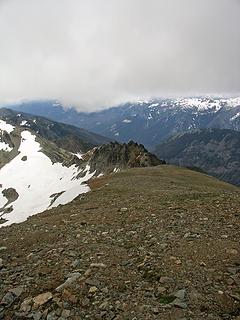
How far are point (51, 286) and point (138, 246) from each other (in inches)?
165

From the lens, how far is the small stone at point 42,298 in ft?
45.5

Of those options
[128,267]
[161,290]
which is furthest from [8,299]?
[161,290]

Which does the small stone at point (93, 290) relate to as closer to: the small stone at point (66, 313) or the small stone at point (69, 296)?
the small stone at point (69, 296)

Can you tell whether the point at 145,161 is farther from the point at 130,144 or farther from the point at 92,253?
the point at 92,253

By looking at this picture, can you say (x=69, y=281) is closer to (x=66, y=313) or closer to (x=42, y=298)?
(x=42, y=298)

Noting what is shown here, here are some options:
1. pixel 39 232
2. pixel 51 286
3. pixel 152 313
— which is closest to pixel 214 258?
pixel 152 313

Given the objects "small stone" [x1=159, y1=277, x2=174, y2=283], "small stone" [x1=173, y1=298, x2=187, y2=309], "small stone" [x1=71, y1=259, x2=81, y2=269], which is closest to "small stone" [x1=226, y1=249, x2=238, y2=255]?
"small stone" [x1=159, y1=277, x2=174, y2=283]

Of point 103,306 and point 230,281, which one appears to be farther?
point 230,281

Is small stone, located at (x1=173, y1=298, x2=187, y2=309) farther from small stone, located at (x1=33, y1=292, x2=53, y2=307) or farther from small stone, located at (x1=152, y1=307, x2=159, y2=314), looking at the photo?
small stone, located at (x1=33, y1=292, x2=53, y2=307)

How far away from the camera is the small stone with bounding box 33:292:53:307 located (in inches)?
546

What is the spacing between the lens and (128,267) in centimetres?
1559

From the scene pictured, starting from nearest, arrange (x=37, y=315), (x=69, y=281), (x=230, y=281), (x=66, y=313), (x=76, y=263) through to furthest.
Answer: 1. (x=66, y=313)
2. (x=37, y=315)
3. (x=230, y=281)
4. (x=69, y=281)
5. (x=76, y=263)

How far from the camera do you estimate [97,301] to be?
1348 cm

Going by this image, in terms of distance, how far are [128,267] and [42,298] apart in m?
3.19
